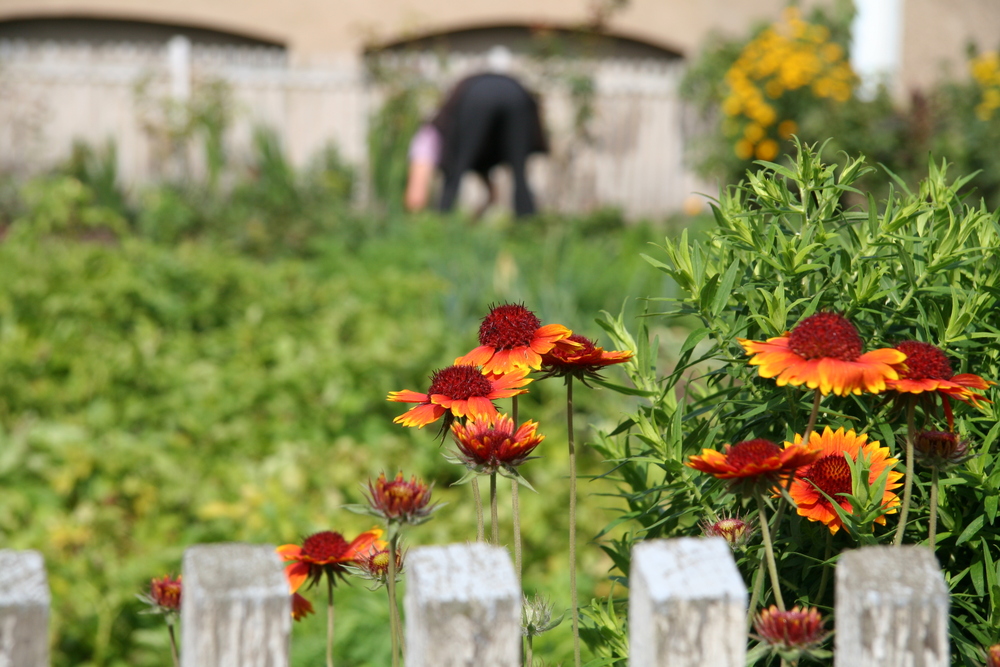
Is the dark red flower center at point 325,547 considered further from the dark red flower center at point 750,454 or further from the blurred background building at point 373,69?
the blurred background building at point 373,69

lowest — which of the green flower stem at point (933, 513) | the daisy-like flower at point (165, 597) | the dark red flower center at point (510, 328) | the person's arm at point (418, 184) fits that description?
the daisy-like flower at point (165, 597)

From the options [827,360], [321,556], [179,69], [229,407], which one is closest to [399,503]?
[321,556]

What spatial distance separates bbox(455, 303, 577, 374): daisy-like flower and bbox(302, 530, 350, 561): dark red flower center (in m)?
0.25

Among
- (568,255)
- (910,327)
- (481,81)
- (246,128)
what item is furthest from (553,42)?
(910,327)

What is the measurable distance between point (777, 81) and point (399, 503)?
27.1 feet

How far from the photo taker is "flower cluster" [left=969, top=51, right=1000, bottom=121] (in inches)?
307

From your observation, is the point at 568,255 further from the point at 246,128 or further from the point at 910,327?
the point at 246,128

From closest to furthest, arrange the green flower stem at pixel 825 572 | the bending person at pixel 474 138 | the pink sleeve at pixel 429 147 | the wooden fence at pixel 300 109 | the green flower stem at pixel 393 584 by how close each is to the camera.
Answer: the green flower stem at pixel 393 584
the green flower stem at pixel 825 572
the bending person at pixel 474 138
the pink sleeve at pixel 429 147
the wooden fence at pixel 300 109

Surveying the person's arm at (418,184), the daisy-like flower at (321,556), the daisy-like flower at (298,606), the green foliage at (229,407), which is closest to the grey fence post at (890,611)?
the daisy-like flower at (321,556)

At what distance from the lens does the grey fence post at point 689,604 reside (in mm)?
822

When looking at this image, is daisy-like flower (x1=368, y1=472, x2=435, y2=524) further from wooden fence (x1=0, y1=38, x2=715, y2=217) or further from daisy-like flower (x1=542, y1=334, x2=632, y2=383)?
wooden fence (x1=0, y1=38, x2=715, y2=217)

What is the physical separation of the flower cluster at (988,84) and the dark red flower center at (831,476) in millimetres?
7703

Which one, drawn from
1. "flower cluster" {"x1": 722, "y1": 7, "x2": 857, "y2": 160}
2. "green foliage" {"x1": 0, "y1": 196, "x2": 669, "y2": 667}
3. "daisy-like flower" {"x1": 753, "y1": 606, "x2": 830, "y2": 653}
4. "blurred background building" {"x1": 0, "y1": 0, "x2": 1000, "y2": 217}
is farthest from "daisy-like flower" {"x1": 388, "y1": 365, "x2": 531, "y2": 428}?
"flower cluster" {"x1": 722, "y1": 7, "x2": 857, "y2": 160}

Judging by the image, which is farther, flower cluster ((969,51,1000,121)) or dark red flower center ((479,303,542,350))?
flower cluster ((969,51,1000,121))
